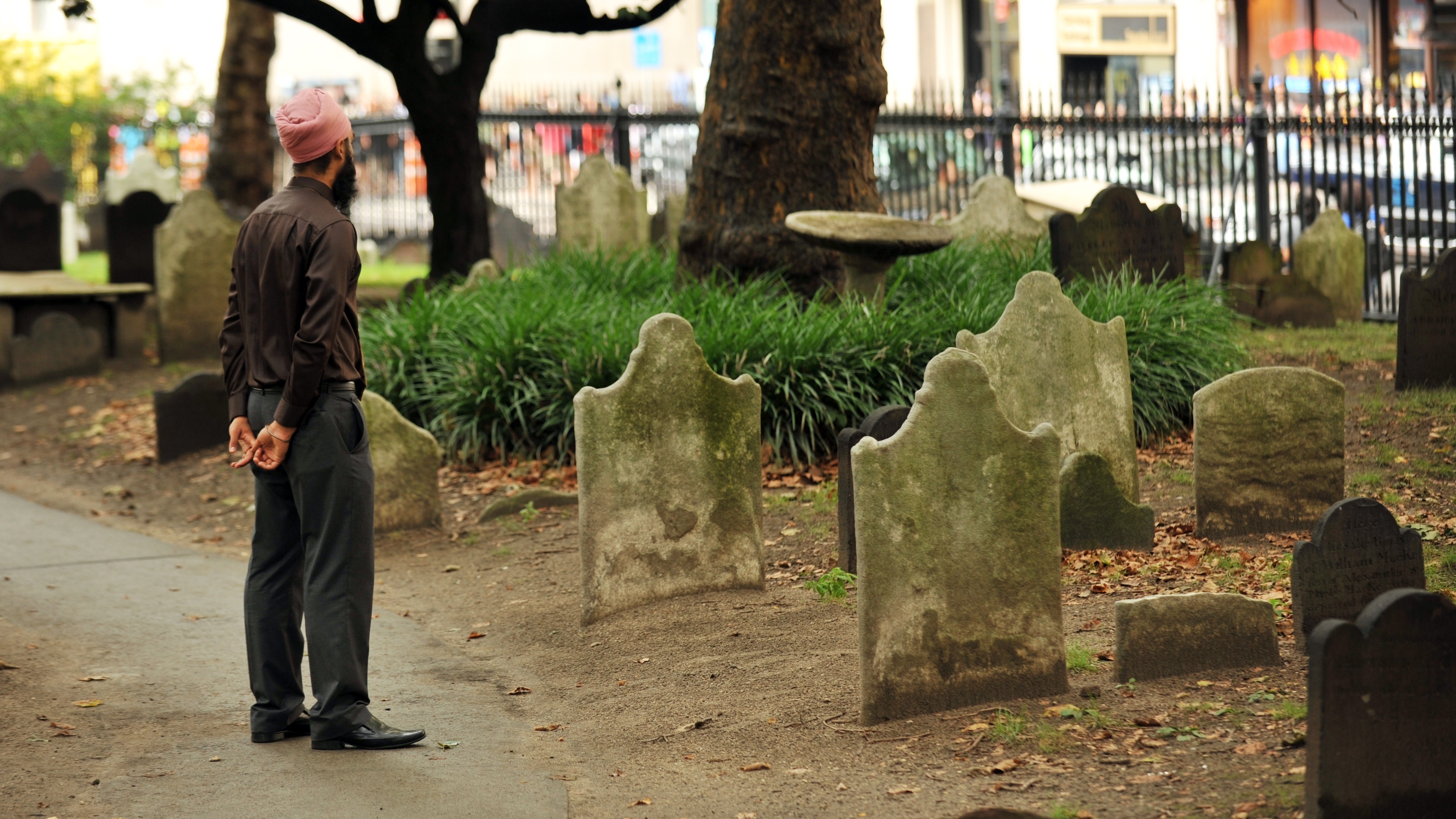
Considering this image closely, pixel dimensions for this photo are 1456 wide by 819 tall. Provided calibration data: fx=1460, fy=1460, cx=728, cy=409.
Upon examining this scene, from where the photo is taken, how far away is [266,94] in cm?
1577

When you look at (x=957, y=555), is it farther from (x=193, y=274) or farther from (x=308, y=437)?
(x=193, y=274)

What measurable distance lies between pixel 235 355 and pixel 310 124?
0.77 m

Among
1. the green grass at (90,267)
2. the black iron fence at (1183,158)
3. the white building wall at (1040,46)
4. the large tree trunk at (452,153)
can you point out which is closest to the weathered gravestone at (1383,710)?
the black iron fence at (1183,158)

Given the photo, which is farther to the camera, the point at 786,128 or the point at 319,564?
the point at 786,128

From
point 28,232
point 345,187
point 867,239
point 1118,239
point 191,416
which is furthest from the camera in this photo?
point 28,232

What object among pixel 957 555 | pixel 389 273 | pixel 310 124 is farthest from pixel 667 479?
pixel 389 273

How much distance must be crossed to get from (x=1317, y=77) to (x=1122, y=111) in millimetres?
3925

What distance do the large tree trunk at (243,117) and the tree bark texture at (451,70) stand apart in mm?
3380

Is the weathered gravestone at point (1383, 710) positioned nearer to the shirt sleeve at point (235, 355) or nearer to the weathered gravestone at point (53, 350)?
the shirt sleeve at point (235, 355)

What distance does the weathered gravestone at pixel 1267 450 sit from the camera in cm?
605

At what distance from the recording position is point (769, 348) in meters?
8.57

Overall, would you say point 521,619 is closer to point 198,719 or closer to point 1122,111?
point 198,719

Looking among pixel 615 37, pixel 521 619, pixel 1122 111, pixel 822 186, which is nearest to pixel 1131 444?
pixel 521 619

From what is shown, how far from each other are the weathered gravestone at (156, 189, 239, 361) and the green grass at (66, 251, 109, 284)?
10.8 feet
